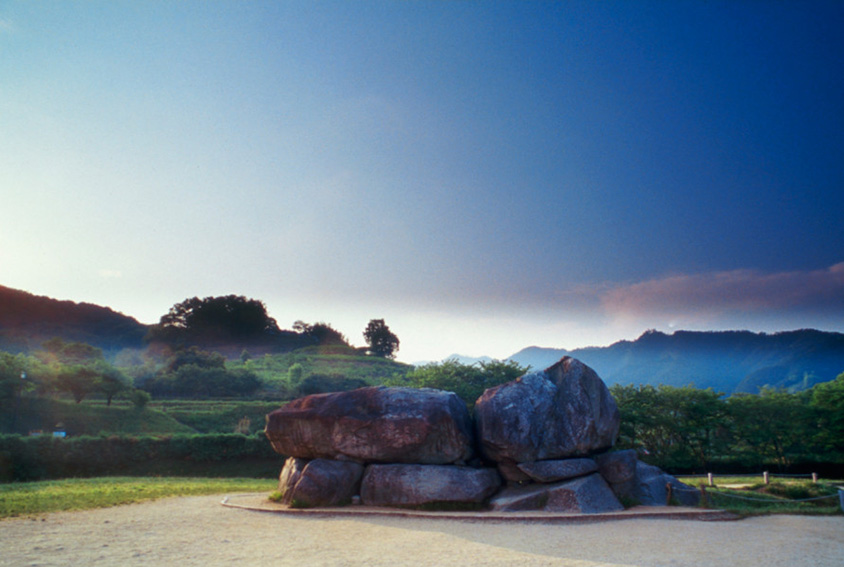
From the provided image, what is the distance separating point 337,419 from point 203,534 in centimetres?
608

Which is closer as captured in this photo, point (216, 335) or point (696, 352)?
point (216, 335)

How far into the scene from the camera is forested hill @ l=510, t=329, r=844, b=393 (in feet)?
373

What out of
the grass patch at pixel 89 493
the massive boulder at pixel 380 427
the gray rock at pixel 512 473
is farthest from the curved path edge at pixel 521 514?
the grass patch at pixel 89 493

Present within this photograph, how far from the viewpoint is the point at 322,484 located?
52.1 ft

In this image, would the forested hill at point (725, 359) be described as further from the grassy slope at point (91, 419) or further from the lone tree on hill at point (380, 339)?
the grassy slope at point (91, 419)

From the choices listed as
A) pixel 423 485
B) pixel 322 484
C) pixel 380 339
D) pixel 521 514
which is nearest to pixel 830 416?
pixel 521 514

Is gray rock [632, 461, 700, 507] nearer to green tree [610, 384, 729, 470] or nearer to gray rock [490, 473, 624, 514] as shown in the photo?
gray rock [490, 473, 624, 514]

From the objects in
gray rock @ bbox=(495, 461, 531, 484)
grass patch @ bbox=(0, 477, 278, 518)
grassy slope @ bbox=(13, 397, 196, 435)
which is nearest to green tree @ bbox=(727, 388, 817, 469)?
gray rock @ bbox=(495, 461, 531, 484)

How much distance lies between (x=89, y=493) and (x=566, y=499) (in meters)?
15.8

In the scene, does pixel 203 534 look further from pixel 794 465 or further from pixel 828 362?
pixel 828 362

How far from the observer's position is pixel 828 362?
371 ft

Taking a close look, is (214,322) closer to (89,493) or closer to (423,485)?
(89,493)

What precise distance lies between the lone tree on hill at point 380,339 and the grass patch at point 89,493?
240ft

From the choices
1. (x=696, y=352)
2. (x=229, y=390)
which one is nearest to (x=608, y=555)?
(x=229, y=390)
